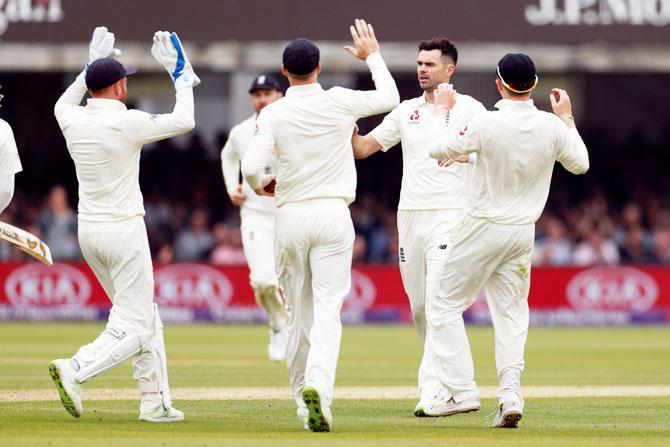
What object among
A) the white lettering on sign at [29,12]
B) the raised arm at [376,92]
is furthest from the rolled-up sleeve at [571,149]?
the white lettering on sign at [29,12]

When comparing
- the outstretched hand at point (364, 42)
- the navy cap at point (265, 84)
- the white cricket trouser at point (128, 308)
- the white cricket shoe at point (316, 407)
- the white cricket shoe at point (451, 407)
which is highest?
the navy cap at point (265, 84)

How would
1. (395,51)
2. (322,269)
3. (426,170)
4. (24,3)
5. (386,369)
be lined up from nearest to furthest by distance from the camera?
(322,269) < (426,170) < (386,369) < (24,3) < (395,51)

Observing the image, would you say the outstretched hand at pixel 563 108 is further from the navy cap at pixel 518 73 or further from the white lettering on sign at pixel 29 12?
the white lettering on sign at pixel 29 12

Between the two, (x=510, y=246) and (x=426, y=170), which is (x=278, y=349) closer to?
(x=426, y=170)

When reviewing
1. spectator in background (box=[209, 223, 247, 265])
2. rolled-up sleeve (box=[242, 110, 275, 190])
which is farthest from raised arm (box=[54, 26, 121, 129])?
spectator in background (box=[209, 223, 247, 265])

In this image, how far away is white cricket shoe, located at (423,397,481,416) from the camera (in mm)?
8445

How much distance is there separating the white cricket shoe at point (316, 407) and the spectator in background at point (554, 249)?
13.2m

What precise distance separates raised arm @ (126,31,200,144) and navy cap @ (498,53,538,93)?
1.77 meters

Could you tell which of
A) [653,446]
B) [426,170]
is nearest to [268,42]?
[426,170]

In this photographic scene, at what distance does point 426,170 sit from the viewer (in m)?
9.12

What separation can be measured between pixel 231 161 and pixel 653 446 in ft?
22.0

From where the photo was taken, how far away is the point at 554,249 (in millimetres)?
20609

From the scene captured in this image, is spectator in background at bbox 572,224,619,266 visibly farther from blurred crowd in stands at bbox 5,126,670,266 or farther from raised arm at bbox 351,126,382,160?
raised arm at bbox 351,126,382,160

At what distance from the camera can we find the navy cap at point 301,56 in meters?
8.05
